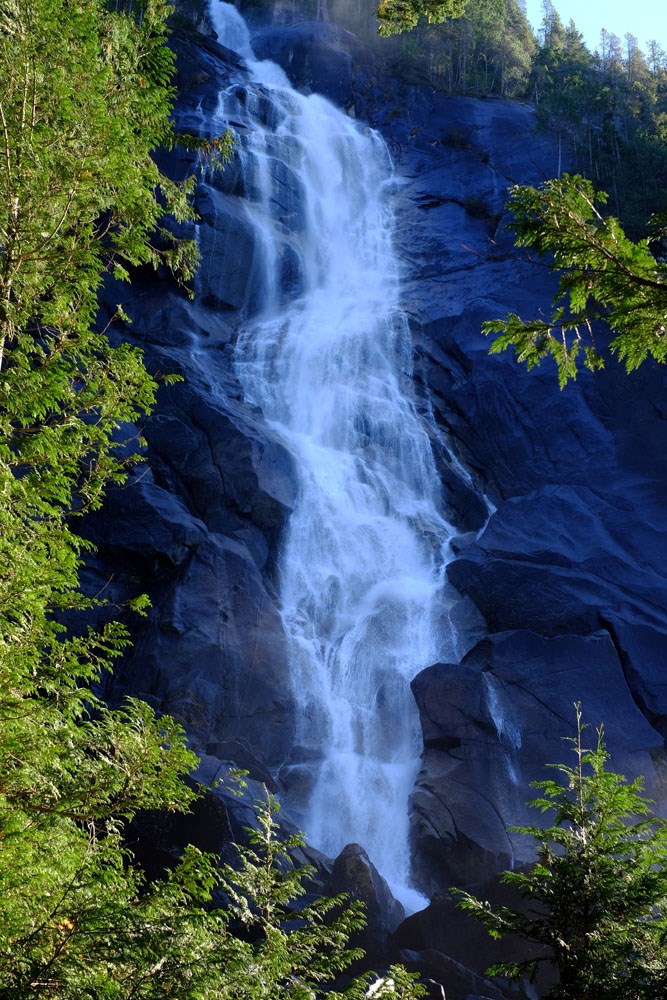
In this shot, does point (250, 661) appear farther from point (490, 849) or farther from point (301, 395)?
point (301, 395)

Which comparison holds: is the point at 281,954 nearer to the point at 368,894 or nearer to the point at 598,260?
the point at 598,260

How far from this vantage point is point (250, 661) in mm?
20266

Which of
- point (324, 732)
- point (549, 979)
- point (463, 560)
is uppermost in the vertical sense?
point (463, 560)

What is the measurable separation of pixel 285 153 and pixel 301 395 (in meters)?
17.7

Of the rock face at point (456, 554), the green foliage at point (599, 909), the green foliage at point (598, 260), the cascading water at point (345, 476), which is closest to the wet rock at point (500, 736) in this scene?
the rock face at point (456, 554)

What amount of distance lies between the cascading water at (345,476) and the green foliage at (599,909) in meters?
11.9

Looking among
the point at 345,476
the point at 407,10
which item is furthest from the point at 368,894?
the point at 345,476

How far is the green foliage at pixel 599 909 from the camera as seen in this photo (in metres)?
4.73

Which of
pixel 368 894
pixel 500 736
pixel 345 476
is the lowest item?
pixel 368 894

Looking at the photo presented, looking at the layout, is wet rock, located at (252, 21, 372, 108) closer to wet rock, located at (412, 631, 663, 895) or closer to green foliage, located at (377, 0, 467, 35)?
wet rock, located at (412, 631, 663, 895)

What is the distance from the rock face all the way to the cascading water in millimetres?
761

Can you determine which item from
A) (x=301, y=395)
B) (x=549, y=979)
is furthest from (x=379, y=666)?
(x=301, y=395)

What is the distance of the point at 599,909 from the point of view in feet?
17.5

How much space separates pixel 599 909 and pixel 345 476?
2151 cm
